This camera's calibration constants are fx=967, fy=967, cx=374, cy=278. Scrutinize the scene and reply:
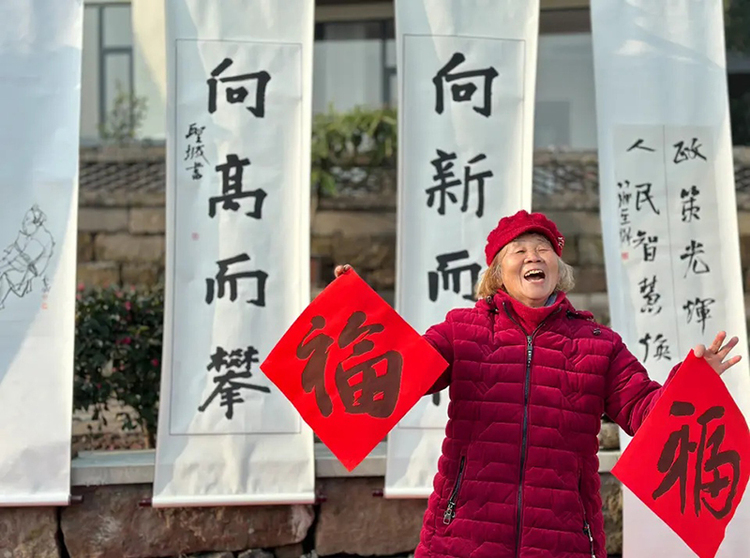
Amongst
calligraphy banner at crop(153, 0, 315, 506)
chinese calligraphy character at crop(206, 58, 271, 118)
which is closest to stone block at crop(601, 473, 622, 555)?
calligraphy banner at crop(153, 0, 315, 506)

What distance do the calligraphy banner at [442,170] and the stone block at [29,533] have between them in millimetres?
1677

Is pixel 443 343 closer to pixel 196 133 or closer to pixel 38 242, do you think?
pixel 196 133

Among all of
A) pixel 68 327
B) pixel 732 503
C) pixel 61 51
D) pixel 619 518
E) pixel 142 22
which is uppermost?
pixel 142 22

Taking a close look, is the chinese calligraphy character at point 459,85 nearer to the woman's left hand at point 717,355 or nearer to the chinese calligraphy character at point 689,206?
the chinese calligraphy character at point 689,206

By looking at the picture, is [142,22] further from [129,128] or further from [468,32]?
[129,128]

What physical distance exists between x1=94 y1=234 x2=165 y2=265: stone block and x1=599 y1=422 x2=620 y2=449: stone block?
601 centimetres

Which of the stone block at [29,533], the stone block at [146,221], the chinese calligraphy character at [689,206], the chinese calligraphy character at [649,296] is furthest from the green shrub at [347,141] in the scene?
the stone block at [29,533]

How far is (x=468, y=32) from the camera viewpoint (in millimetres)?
4859

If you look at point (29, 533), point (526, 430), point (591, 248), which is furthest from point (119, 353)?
point (591, 248)

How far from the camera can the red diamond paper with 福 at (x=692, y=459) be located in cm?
296

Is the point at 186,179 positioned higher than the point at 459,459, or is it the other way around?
the point at 186,179

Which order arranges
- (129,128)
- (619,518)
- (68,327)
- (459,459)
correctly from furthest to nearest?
(129,128), (619,518), (68,327), (459,459)

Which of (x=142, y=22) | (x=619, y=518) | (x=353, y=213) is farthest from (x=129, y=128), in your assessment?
(x=619, y=518)

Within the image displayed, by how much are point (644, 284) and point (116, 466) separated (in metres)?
2.80
